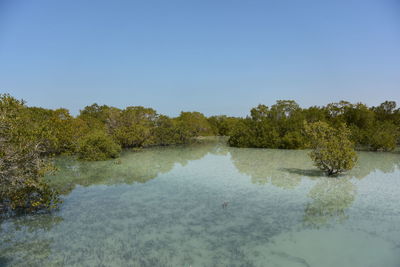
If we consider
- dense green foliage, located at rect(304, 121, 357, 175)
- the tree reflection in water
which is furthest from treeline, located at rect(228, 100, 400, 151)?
dense green foliage, located at rect(304, 121, 357, 175)

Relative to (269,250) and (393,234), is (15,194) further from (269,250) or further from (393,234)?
(393,234)

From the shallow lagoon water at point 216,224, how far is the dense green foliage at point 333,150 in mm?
799

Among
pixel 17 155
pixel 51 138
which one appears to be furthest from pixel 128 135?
pixel 17 155

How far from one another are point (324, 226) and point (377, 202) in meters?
4.21

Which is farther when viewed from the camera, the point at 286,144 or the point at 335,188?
the point at 286,144

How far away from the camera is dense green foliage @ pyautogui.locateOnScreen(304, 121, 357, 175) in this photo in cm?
1583

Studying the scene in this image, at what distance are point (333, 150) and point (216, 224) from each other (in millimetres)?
9774

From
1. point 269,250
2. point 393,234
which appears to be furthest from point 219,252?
point 393,234

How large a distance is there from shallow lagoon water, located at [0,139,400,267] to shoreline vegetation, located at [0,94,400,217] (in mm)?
1401

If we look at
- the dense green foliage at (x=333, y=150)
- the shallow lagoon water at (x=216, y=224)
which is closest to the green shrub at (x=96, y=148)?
the shallow lagoon water at (x=216, y=224)

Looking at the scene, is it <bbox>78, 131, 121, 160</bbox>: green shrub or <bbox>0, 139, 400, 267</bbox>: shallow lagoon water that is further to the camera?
<bbox>78, 131, 121, 160</bbox>: green shrub

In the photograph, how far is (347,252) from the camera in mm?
7223

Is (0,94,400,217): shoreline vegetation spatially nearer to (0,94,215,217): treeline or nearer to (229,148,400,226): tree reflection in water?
(0,94,215,217): treeline

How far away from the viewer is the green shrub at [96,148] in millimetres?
24984
